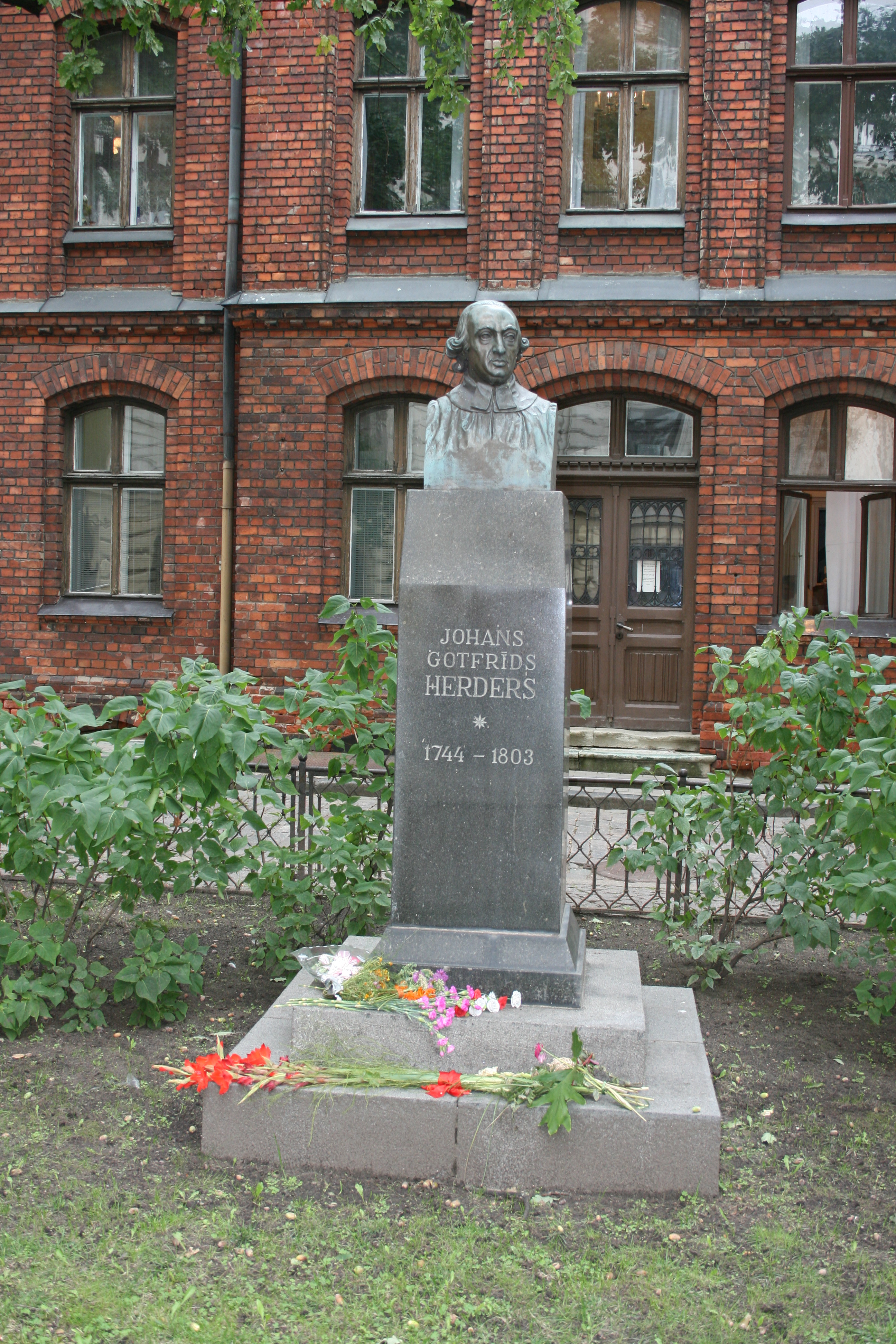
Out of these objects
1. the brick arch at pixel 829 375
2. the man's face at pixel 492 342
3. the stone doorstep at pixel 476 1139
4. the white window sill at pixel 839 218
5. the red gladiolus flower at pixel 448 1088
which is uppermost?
the white window sill at pixel 839 218

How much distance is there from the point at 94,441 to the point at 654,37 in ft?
21.4

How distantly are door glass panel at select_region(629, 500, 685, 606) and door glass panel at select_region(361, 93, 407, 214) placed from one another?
3.65 m

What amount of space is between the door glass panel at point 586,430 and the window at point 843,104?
8.10 feet

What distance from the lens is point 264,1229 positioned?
3277 mm

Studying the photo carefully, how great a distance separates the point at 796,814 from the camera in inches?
190

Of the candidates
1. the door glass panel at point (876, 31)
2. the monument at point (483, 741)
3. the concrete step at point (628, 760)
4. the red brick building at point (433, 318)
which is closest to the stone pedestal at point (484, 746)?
the monument at point (483, 741)

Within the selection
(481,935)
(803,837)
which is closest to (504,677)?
(481,935)

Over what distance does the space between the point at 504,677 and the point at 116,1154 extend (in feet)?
6.36

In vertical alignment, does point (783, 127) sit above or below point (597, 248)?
above

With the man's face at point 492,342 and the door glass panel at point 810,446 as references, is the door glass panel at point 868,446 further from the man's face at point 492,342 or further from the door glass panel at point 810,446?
the man's face at point 492,342

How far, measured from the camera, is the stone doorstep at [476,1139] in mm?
3498

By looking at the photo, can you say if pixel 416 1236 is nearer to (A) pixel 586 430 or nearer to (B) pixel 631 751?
(B) pixel 631 751

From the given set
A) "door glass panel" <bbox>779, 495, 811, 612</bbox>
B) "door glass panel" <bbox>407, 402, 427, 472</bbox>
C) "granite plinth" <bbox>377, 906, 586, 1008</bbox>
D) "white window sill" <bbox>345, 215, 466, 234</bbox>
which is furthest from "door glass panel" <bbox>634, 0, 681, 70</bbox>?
"granite plinth" <bbox>377, 906, 586, 1008</bbox>

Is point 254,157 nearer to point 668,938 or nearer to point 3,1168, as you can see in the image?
point 668,938
